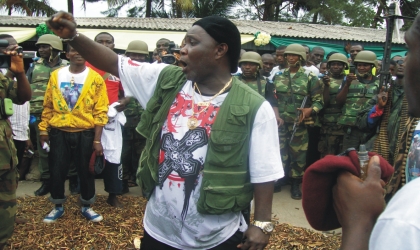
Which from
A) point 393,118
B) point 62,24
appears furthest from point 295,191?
point 62,24

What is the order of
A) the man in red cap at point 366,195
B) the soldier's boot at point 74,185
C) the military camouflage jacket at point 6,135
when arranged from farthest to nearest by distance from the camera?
1. the soldier's boot at point 74,185
2. the military camouflage jacket at point 6,135
3. the man in red cap at point 366,195

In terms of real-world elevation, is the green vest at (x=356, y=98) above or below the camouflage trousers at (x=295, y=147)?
above

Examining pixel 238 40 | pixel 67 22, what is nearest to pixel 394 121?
pixel 238 40

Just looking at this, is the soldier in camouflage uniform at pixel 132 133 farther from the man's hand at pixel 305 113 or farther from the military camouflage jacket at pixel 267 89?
the man's hand at pixel 305 113

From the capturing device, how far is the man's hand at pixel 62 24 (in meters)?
2.09

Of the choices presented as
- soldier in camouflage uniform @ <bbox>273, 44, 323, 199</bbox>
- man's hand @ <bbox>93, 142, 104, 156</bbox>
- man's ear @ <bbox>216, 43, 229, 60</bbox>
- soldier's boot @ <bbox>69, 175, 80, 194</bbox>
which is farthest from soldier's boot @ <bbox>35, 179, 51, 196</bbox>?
man's ear @ <bbox>216, 43, 229, 60</bbox>

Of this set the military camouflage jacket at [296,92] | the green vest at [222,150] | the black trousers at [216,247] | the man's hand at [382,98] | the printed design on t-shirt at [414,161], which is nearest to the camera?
the printed design on t-shirt at [414,161]

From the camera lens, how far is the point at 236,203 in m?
Answer: 2.09

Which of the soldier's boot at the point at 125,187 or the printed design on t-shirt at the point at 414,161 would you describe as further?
the soldier's boot at the point at 125,187

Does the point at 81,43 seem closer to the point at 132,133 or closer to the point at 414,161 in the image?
the point at 414,161

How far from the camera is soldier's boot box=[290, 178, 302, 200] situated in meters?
5.75

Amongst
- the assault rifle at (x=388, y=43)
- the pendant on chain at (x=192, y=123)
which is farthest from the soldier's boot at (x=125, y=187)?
the pendant on chain at (x=192, y=123)

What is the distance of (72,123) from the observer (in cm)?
417

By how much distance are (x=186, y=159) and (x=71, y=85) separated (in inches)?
101
